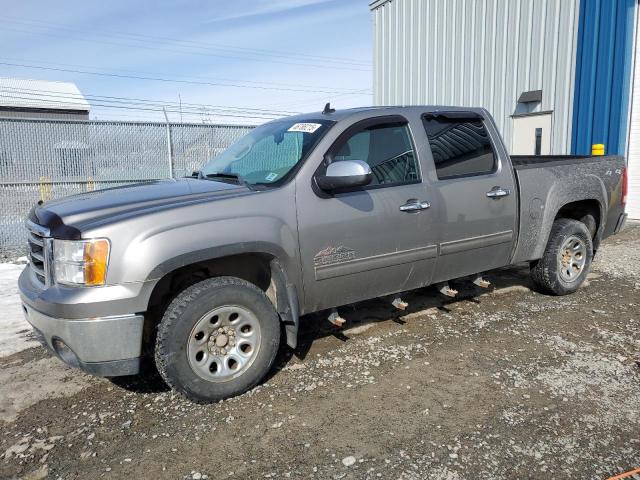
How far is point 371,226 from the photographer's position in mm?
3834

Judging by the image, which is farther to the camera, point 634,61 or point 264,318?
point 634,61

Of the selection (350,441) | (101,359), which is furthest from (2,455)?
(350,441)

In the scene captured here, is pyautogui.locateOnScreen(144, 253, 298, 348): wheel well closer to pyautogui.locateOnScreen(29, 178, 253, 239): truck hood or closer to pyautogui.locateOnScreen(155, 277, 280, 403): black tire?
pyautogui.locateOnScreen(155, 277, 280, 403): black tire

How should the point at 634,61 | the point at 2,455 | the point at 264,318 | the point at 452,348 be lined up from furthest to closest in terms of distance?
1. the point at 634,61
2. the point at 452,348
3. the point at 264,318
4. the point at 2,455

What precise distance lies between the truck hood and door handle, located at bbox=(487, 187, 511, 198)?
222cm

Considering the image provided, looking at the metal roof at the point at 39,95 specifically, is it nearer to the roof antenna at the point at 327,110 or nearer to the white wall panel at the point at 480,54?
the white wall panel at the point at 480,54

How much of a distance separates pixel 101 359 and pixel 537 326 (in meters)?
3.60

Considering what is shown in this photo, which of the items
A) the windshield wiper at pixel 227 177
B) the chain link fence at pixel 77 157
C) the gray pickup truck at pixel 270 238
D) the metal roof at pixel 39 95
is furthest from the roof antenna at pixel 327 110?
the metal roof at pixel 39 95

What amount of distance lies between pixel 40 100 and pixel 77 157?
2737cm

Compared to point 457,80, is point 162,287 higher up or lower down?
lower down

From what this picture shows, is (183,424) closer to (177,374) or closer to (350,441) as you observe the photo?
(177,374)

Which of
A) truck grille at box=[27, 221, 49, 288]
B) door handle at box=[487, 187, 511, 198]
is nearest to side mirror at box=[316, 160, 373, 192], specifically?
door handle at box=[487, 187, 511, 198]

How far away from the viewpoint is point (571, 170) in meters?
5.23

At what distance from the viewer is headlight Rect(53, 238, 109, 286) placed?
294cm
